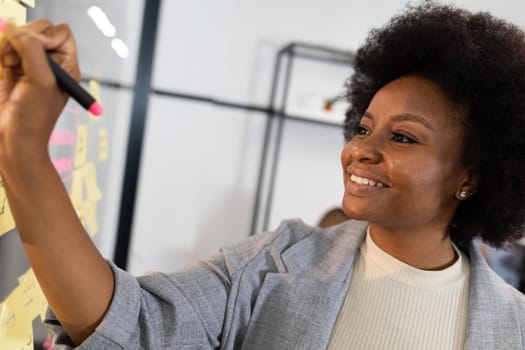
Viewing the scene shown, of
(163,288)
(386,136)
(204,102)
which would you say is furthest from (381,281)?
(204,102)

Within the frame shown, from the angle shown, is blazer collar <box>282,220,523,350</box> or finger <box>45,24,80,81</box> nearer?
finger <box>45,24,80,81</box>

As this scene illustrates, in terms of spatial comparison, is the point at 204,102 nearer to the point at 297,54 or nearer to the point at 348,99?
the point at 297,54

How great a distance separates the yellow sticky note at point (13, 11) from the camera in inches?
22.7

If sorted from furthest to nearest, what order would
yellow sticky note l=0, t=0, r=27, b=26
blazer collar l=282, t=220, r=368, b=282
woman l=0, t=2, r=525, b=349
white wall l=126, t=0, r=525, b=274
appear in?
white wall l=126, t=0, r=525, b=274
blazer collar l=282, t=220, r=368, b=282
woman l=0, t=2, r=525, b=349
yellow sticky note l=0, t=0, r=27, b=26

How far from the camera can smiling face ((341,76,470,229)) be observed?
908 millimetres

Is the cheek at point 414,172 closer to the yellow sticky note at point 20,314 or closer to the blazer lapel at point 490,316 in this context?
the blazer lapel at point 490,316

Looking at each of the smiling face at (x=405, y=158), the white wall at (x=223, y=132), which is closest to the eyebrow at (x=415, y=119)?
the smiling face at (x=405, y=158)

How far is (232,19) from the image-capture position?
7.52ft

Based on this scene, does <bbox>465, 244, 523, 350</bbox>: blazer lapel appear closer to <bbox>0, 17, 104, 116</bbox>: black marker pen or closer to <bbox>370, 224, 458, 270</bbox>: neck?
<bbox>370, 224, 458, 270</bbox>: neck

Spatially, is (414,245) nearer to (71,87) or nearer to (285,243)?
(285,243)

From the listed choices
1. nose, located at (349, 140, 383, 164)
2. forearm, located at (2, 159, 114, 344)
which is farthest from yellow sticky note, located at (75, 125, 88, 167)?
nose, located at (349, 140, 383, 164)

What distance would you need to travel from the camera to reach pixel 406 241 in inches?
39.6

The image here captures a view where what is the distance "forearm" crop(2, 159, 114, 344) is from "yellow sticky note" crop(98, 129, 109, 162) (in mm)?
713

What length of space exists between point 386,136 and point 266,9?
5.25ft
